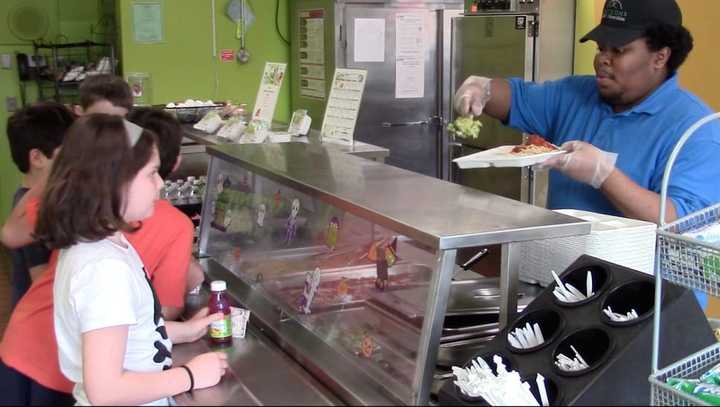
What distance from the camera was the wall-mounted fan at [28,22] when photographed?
6.63 meters

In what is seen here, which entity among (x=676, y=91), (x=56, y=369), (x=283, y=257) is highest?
(x=676, y=91)

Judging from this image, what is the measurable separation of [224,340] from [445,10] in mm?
4861

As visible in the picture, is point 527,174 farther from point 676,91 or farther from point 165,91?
point 165,91

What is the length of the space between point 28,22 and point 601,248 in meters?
6.00

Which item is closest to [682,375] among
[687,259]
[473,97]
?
[687,259]

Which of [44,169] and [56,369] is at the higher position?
[44,169]

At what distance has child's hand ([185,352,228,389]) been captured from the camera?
1807mm

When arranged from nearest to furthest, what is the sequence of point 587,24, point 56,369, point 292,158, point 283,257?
point 56,369 < point 283,257 < point 292,158 < point 587,24

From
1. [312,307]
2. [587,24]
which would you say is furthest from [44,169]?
[587,24]

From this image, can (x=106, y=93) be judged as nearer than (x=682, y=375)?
No

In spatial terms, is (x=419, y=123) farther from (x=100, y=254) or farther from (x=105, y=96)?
(x=100, y=254)

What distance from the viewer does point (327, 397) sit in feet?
5.73

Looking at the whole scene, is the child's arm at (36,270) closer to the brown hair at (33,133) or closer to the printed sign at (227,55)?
the brown hair at (33,133)

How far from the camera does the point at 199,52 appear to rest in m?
6.62
